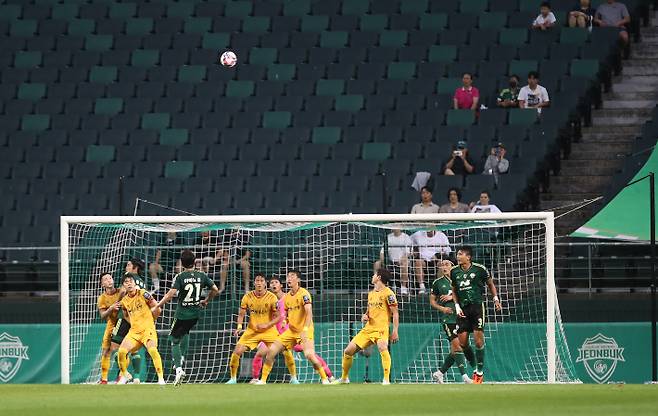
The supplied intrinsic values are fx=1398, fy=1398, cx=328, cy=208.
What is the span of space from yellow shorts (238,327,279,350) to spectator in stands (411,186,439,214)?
3.59 m

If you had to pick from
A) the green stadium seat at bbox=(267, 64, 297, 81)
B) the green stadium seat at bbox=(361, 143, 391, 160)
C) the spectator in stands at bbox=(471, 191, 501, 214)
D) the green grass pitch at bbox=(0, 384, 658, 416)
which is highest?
the green stadium seat at bbox=(267, 64, 297, 81)

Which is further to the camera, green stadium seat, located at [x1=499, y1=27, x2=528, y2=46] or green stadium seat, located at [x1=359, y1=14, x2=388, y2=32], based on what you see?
green stadium seat, located at [x1=359, y1=14, x2=388, y2=32]

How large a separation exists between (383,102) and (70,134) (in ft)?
19.9

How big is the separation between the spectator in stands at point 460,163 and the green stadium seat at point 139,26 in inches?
331

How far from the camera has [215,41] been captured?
2855cm

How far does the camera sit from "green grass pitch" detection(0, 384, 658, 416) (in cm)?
1281

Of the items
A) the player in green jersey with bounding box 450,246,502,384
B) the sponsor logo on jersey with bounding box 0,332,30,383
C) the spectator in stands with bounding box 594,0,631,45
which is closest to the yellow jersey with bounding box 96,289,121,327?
the sponsor logo on jersey with bounding box 0,332,30,383

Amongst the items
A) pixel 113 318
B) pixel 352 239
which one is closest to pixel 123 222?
pixel 113 318

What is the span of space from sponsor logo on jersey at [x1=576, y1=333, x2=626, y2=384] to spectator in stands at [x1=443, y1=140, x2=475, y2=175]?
427 centimetres

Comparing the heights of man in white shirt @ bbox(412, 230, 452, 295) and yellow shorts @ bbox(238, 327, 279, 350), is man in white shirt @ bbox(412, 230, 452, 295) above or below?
above

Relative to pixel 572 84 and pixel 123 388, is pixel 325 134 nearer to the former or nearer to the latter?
pixel 572 84

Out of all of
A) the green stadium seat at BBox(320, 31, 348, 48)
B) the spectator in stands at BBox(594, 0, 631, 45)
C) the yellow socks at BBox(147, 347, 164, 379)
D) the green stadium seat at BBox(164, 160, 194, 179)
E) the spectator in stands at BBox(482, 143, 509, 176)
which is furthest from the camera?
the green stadium seat at BBox(320, 31, 348, 48)

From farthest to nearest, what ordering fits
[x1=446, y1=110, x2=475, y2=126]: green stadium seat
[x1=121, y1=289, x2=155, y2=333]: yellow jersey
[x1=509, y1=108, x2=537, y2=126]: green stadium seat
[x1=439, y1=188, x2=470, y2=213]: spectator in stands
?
[x1=446, y1=110, x2=475, y2=126]: green stadium seat < [x1=509, y1=108, x2=537, y2=126]: green stadium seat < [x1=439, y1=188, x2=470, y2=213]: spectator in stands < [x1=121, y1=289, x2=155, y2=333]: yellow jersey

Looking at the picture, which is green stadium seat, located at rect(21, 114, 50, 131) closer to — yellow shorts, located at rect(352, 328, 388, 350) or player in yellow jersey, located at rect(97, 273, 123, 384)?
player in yellow jersey, located at rect(97, 273, 123, 384)
